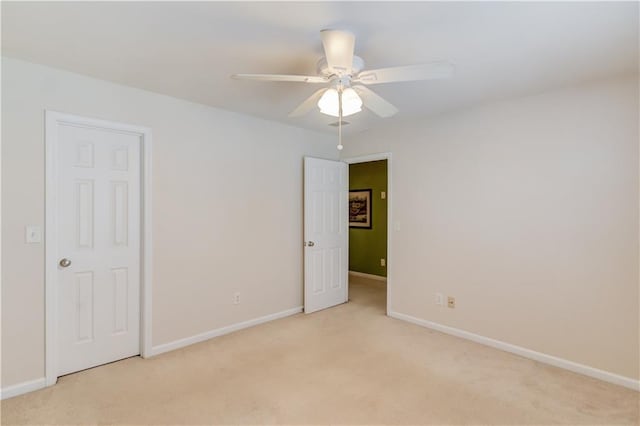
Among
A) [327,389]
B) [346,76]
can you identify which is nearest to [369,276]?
[327,389]

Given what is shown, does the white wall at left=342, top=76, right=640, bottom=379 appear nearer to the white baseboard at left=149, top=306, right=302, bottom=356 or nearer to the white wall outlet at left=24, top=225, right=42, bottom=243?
the white baseboard at left=149, top=306, right=302, bottom=356

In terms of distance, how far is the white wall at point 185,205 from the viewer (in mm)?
2309

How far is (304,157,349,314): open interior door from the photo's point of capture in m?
4.12

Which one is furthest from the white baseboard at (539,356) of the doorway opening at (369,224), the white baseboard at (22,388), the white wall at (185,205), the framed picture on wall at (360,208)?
the white baseboard at (22,388)

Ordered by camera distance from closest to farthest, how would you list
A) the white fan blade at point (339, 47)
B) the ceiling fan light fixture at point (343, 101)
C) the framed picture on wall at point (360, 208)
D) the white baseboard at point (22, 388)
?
the white fan blade at point (339, 47), the ceiling fan light fixture at point (343, 101), the white baseboard at point (22, 388), the framed picture on wall at point (360, 208)

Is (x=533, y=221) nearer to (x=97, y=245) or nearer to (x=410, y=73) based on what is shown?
(x=410, y=73)

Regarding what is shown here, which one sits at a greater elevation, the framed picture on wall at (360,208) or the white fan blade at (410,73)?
the white fan blade at (410,73)

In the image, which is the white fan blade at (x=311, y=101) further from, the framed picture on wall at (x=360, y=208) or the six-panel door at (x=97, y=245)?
the framed picture on wall at (x=360, y=208)

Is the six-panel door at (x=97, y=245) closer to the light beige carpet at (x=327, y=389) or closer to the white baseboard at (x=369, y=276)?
the light beige carpet at (x=327, y=389)

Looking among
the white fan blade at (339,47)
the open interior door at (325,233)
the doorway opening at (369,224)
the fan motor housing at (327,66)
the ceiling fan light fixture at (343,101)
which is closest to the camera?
the white fan blade at (339,47)

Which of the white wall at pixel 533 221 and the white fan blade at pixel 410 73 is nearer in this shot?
the white fan blade at pixel 410 73

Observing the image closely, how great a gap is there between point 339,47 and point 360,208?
4872mm

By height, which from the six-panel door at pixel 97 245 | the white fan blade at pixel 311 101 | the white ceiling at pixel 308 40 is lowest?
the six-panel door at pixel 97 245

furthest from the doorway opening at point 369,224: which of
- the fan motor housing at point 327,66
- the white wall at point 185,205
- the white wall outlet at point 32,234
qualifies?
the white wall outlet at point 32,234
